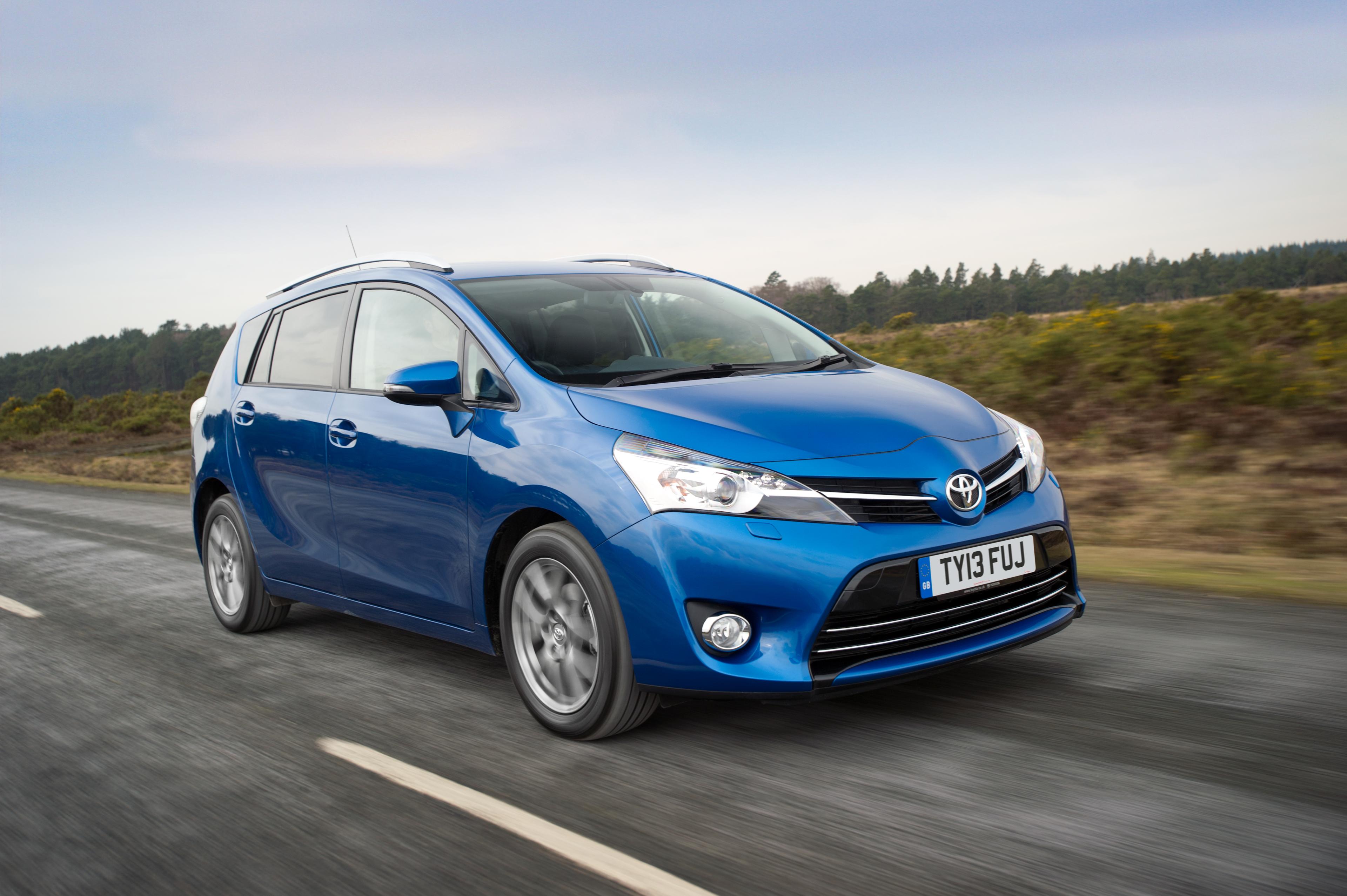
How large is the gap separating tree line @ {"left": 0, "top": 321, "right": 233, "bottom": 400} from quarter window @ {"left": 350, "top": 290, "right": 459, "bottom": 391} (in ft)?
398

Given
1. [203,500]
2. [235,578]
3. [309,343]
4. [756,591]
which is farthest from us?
[203,500]

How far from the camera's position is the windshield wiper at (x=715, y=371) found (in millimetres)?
4051

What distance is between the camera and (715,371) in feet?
14.0

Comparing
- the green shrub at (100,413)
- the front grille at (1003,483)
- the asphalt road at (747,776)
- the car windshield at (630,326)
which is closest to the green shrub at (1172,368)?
the asphalt road at (747,776)

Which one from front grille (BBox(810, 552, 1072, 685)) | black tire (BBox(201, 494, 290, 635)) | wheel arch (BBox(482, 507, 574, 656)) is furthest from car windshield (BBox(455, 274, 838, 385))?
black tire (BBox(201, 494, 290, 635))

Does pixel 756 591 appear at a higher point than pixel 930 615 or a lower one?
higher

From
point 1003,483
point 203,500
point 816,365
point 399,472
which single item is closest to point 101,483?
point 203,500

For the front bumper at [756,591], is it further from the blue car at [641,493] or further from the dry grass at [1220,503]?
the dry grass at [1220,503]

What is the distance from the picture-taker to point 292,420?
17.0 ft

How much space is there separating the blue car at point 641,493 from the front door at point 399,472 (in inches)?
0.5

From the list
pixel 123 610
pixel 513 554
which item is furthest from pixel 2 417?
pixel 513 554

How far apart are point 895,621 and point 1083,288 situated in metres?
10.9

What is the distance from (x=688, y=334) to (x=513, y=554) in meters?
1.34

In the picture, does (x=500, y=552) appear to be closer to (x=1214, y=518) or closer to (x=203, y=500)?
(x=203, y=500)
